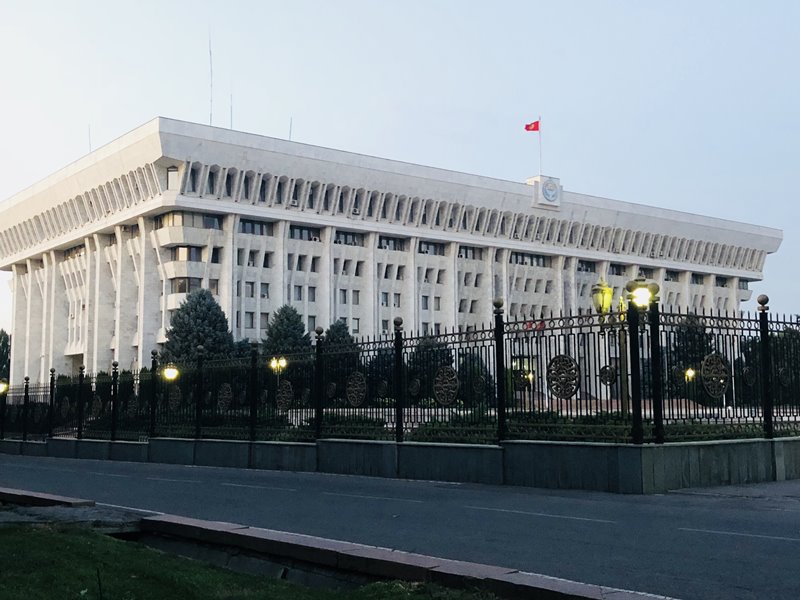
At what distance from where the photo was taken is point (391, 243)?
83.6 m

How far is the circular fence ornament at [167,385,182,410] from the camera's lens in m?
26.6

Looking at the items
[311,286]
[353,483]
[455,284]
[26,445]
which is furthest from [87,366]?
[353,483]

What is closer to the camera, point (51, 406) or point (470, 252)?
point (51, 406)

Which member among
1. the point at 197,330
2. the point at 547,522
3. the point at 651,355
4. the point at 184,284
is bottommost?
the point at 547,522

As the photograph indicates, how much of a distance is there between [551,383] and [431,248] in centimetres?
7004

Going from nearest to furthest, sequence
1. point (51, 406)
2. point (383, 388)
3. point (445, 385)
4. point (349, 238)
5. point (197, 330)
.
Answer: point (445, 385) → point (383, 388) → point (51, 406) → point (197, 330) → point (349, 238)

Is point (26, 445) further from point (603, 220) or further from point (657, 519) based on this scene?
point (603, 220)

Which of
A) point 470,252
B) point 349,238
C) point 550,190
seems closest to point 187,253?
point 349,238

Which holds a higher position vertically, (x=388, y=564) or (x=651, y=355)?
(x=651, y=355)

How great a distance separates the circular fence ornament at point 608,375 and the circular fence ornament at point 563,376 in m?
0.39

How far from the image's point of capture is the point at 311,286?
78.2 meters

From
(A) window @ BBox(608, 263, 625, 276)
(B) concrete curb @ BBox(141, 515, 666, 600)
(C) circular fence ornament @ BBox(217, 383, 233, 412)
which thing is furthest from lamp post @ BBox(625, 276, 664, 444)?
(A) window @ BBox(608, 263, 625, 276)

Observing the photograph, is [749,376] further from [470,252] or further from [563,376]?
[470,252]

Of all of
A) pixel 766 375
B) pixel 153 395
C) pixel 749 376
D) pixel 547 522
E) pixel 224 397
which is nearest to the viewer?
pixel 547 522
